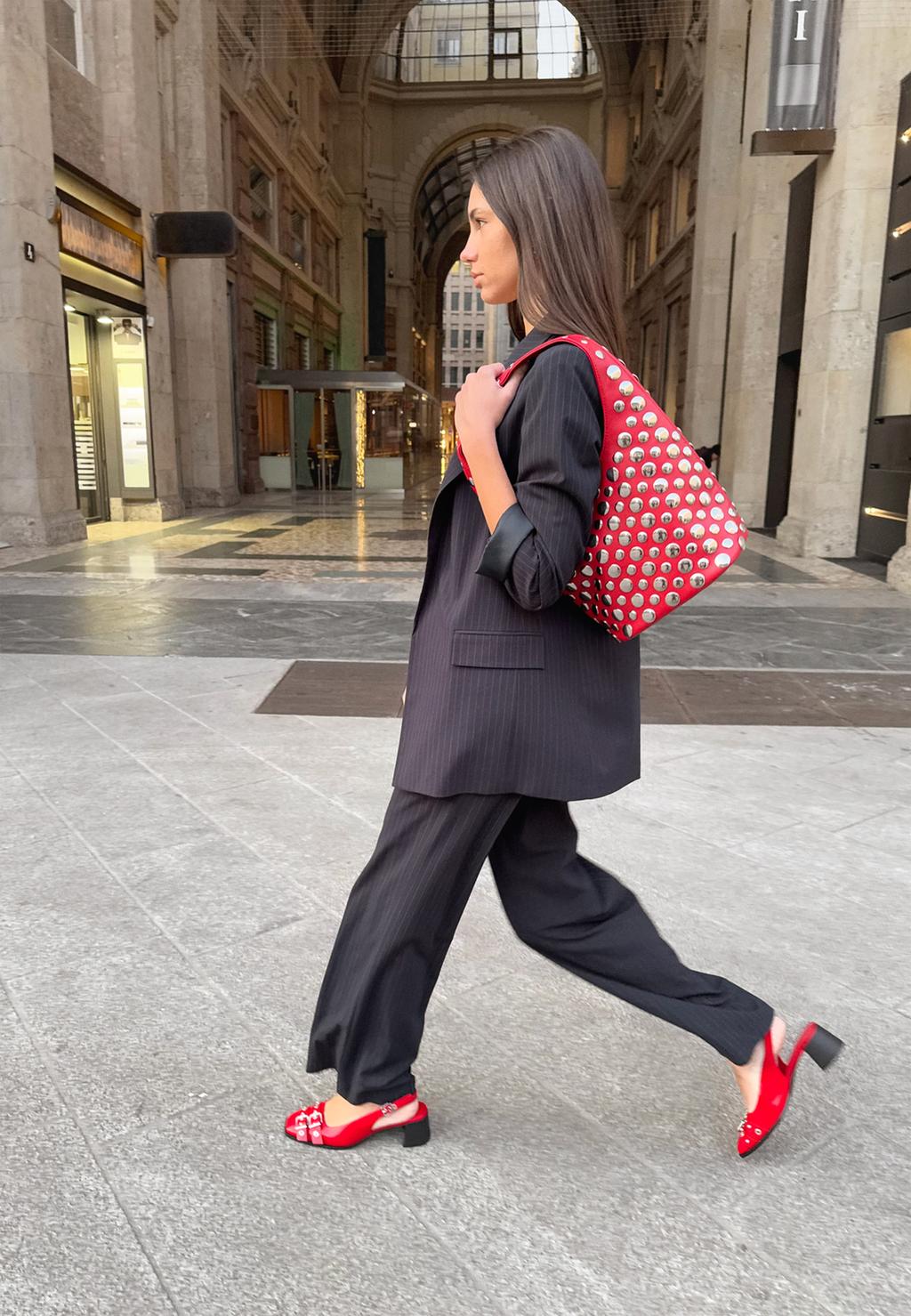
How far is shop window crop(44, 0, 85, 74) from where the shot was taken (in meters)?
12.8

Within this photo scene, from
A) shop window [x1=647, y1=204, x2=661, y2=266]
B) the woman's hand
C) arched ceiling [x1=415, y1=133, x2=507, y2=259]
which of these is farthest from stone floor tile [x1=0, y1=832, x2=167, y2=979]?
arched ceiling [x1=415, y1=133, x2=507, y2=259]

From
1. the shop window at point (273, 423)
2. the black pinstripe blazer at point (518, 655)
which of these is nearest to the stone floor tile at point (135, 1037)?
the black pinstripe blazer at point (518, 655)

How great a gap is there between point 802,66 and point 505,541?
37.7 feet

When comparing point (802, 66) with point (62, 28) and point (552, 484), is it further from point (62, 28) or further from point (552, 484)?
point (552, 484)

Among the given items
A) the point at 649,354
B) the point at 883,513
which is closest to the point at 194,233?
the point at 883,513

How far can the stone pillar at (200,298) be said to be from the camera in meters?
16.9

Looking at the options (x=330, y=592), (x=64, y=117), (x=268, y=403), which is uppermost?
(x=64, y=117)

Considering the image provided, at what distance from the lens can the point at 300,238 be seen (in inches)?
1108

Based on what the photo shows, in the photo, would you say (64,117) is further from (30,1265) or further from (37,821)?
(30,1265)

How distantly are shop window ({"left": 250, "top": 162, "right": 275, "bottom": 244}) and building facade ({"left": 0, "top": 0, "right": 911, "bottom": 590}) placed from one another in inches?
5.6

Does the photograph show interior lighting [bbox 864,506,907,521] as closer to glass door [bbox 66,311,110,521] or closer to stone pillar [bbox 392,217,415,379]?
glass door [bbox 66,311,110,521]

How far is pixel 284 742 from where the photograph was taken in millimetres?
4367

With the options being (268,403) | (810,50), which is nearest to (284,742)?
(810,50)

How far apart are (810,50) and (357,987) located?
38.8 ft
